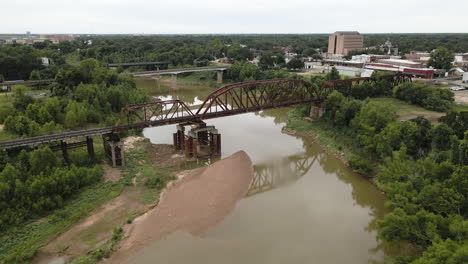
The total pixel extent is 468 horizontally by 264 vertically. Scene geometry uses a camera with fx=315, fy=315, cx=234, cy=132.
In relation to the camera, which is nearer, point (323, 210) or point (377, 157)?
point (323, 210)

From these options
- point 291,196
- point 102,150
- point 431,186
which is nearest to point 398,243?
point 431,186

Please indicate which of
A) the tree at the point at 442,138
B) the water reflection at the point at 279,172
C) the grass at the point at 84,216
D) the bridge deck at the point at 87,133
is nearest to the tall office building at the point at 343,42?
the bridge deck at the point at 87,133

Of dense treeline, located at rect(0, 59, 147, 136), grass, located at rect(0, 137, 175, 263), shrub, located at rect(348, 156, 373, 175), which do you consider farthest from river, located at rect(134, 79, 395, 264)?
dense treeline, located at rect(0, 59, 147, 136)

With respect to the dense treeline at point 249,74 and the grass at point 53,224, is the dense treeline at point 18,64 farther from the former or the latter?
the grass at point 53,224

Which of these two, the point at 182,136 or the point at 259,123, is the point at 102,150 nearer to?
the point at 182,136

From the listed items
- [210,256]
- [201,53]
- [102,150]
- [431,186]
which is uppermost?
[201,53]

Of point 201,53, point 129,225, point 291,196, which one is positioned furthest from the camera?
point 201,53

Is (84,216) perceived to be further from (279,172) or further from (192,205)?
(279,172)
